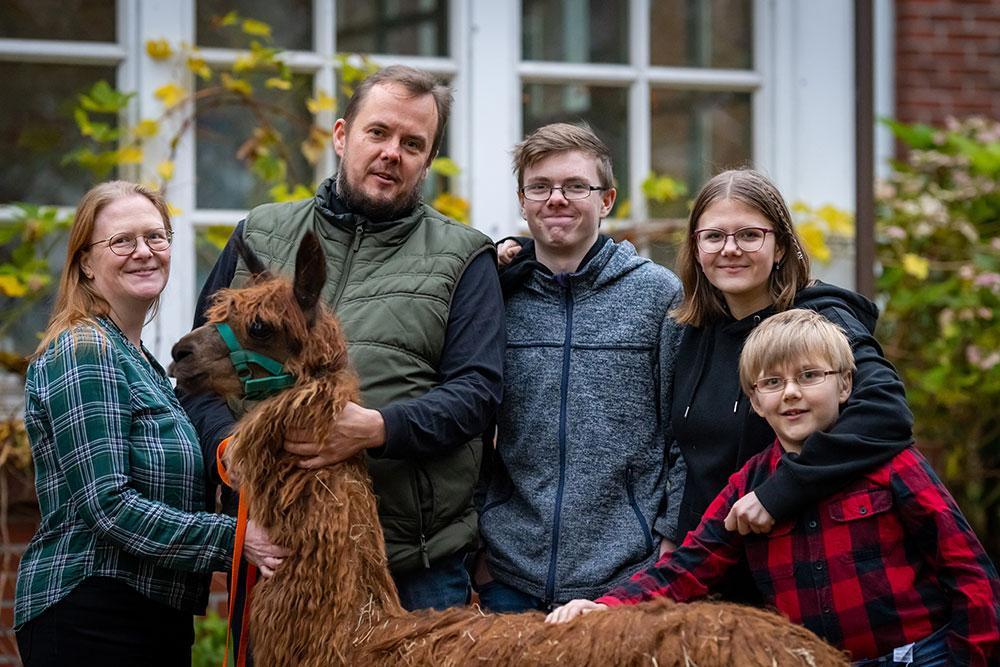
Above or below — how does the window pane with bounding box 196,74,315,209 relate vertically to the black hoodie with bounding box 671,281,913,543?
above

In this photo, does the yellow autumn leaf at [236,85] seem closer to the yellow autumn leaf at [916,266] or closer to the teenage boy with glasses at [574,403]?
the teenage boy with glasses at [574,403]

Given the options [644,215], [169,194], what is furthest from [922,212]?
[169,194]

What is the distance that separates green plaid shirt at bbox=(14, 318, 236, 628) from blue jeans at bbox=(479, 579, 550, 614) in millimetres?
910

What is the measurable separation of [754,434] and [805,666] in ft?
2.65

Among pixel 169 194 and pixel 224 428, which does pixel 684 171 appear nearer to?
pixel 169 194

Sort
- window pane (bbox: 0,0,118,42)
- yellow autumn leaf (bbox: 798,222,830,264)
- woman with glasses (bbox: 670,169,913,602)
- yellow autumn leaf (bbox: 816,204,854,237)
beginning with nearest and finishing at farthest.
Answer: woman with glasses (bbox: 670,169,913,602)
window pane (bbox: 0,0,118,42)
yellow autumn leaf (bbox: 798,222,830,264)
yellow autumn leaf (bbox: 816,204,854,237)

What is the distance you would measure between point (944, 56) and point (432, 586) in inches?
208

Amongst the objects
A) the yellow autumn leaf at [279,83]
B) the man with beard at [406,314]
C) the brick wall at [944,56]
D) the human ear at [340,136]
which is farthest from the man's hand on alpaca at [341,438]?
the brick wall at [944,56]

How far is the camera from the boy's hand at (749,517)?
2.80 metres

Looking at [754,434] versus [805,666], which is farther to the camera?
[754,434]

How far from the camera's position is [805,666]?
8.04 ft

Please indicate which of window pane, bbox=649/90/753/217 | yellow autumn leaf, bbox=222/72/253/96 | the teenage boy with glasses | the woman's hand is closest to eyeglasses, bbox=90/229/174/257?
the woman's hand

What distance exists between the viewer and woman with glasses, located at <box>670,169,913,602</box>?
3098 millimetres

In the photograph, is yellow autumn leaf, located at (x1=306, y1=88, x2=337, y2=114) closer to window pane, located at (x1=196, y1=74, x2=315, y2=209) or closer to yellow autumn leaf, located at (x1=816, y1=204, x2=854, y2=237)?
window pane, located at (x1=196, y1=74, x2=315, y2=209)
